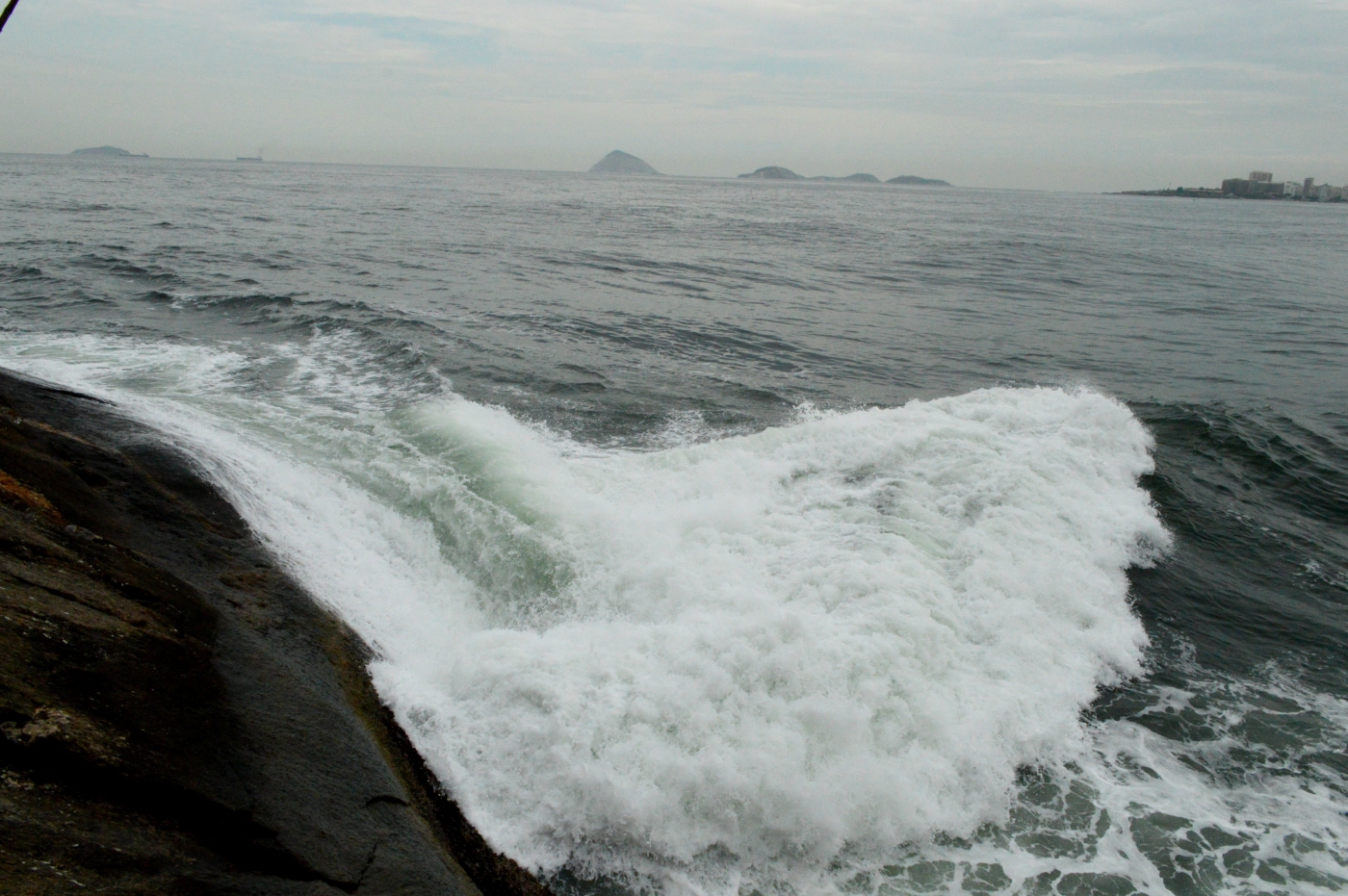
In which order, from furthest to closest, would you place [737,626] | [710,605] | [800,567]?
[800,567] < [710,605] < [737,626]

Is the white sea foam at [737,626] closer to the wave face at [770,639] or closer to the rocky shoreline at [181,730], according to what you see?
the wave face at [770,639]

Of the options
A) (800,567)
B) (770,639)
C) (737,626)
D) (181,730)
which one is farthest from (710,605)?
(181,730)

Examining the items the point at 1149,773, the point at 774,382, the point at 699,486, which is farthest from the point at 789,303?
the point at 1149,773

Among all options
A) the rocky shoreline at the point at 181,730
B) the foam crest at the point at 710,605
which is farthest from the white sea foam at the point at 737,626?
the rocky shoreline at the point at 181,730

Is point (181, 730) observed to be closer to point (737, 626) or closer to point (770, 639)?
point (737, 626)

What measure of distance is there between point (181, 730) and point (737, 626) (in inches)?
142

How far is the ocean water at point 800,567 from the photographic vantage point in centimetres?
479

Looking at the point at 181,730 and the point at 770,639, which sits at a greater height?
the point at 181,730

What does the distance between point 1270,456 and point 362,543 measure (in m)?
12.7

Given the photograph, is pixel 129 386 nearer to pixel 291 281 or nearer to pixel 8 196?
pixel 291 281

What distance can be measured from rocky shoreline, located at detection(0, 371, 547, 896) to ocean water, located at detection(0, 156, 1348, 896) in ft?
1.73

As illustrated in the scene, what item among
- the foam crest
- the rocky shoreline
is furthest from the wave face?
the rocky shoreline

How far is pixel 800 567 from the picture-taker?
7.09 metres

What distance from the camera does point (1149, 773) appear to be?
5629 millimetres
